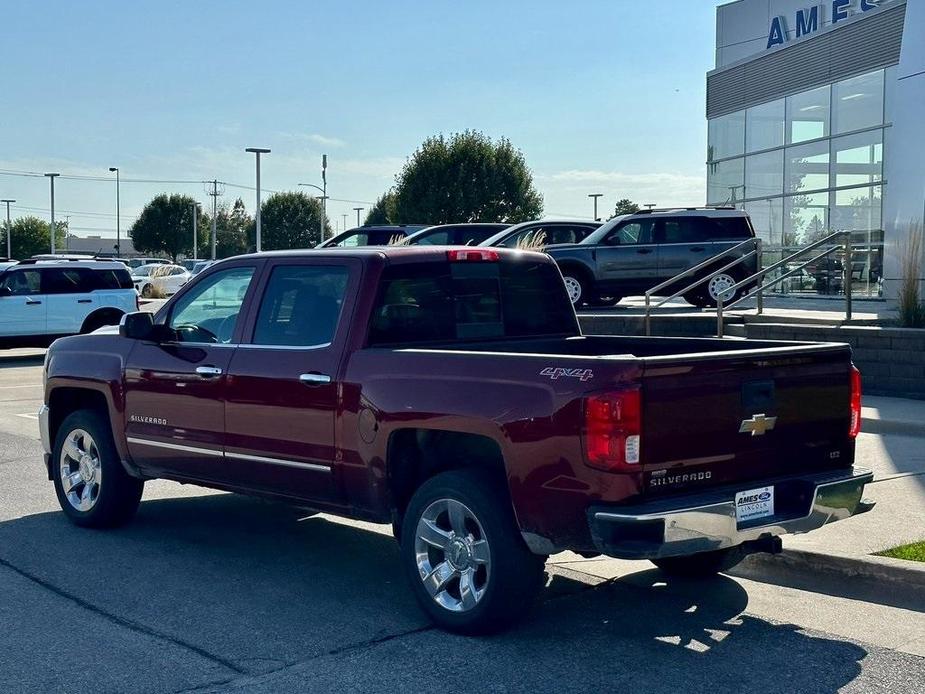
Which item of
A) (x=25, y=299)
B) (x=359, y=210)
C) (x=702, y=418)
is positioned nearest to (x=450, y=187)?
(x=25, y=299)

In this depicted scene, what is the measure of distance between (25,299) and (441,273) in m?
18.2

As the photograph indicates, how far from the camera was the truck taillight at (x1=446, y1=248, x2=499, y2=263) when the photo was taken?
668cm

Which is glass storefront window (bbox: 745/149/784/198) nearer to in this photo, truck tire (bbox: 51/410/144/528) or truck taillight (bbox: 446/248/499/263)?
truck taillight (bbox: 446/248/499/263)

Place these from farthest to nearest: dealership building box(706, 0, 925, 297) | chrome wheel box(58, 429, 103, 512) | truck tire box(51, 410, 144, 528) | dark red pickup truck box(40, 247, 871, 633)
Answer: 1. dealership building box(706, 0, 925, 297)
2. chrome wheel box(58, 429, 103, 512)
3. truck tire box(51, 410, 144, 528)
4. dark red pickup truck box(40, 247, 871, 633)

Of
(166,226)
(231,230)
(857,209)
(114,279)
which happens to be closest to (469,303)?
(114,279)

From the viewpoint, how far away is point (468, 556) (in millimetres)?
5578

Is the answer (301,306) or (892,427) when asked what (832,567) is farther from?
(892,427)

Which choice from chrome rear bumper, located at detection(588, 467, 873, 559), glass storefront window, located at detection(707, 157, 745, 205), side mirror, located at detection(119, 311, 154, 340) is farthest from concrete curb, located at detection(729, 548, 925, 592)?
glass storefront window, located at detection(707, 157, 745, 205)

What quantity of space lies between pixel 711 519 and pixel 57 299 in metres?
20.2

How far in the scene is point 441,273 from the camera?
6.62 meters

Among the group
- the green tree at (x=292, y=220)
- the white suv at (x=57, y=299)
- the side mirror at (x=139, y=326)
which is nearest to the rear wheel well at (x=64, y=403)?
the side mirror at (x=139, y=326)

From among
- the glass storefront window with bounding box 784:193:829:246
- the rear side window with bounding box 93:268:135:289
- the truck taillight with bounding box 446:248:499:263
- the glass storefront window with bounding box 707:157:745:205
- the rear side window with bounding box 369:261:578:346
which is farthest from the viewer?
the glass storefront window with bounding box 707:157:745:205

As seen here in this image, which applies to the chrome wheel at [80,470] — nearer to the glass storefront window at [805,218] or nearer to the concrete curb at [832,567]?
the concrete curb at [832,567]

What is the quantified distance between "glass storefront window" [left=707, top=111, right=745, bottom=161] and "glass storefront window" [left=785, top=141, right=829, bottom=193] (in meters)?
2.54
